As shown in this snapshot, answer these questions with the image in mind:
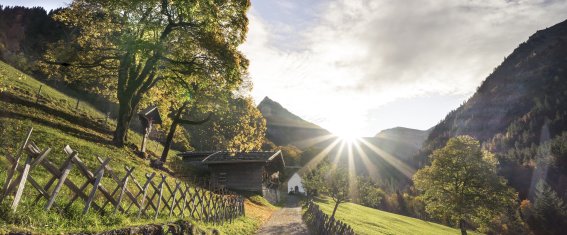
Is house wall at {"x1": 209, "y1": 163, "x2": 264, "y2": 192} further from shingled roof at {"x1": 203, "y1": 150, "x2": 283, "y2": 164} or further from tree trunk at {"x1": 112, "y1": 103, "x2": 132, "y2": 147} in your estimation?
tree trunk at {"x1": 112, "y1": 103, "x2": 132, "y2": 147}

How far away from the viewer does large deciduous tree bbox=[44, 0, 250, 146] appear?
23.5 meters

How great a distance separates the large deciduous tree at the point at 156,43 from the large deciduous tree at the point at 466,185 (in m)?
26.5

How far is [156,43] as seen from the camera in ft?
76.9

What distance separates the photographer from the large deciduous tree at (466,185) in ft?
115

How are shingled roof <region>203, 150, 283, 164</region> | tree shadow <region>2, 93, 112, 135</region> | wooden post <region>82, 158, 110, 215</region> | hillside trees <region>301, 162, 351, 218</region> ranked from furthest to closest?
shingled roof <region>203, 150, 283, 164</region>, hillside trees <region>301, 162, 351, 218</region>, tree shadow <region>2, 93, 112, 135</region>, wooden post <region>82, 158, 110, 215</region>

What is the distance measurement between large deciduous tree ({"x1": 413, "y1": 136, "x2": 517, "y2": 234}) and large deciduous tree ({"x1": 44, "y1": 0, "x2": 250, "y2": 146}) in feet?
87.1

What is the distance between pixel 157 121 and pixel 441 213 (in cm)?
3390

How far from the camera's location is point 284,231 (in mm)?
23094

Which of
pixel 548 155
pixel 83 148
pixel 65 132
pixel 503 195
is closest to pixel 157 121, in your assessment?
pixel 65 132

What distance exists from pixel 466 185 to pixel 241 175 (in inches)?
1043

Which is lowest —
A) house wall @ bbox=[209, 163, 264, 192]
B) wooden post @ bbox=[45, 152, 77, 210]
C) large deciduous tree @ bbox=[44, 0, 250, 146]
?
house wall @ bbox=[209, 163, 264, 192]

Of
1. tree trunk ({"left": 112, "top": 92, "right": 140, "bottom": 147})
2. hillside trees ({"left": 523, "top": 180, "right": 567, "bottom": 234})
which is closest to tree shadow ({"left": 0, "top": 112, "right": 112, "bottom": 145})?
tree trunk ({"left": 112, "top": 92, "right": 140, "bottom": 147})

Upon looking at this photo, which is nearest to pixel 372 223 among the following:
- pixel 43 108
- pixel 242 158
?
pixel 242 158

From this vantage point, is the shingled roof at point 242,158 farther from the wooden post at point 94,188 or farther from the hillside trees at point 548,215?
the hillside trees at point 548,215
